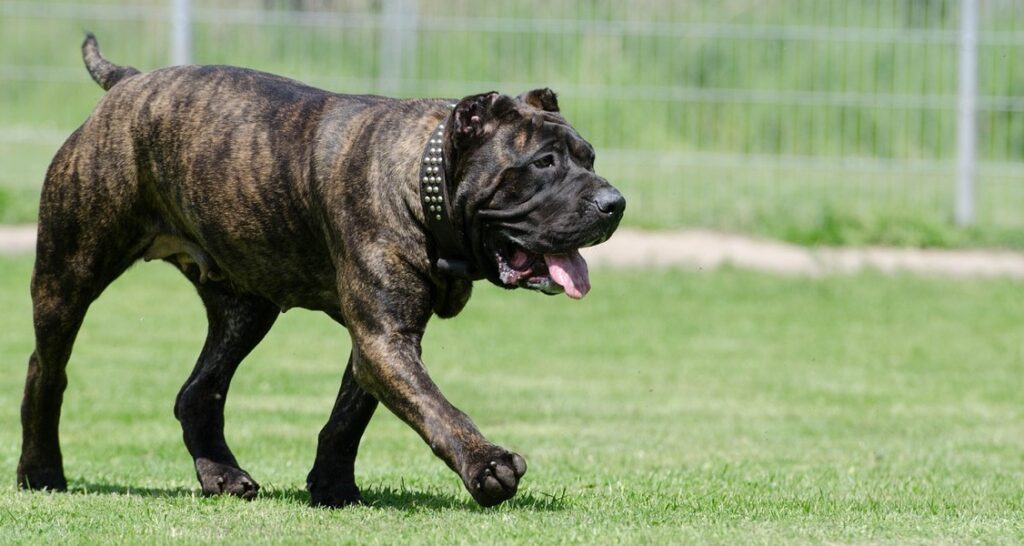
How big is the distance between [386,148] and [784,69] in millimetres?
11155

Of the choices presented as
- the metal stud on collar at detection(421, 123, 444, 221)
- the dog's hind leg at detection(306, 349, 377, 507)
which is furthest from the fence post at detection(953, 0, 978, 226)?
the metal stud on collar at detection(421, 123, 444, 221)

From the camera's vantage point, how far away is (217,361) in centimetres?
712

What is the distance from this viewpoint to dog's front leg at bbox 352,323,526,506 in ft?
18.0

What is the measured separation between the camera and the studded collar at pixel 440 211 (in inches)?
227

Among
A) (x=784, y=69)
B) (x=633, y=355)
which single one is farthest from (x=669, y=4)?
(x=633, y=355)

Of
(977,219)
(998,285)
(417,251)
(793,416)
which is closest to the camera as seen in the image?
(417,251)

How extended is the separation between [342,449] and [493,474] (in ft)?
4.22

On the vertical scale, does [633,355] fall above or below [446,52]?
below

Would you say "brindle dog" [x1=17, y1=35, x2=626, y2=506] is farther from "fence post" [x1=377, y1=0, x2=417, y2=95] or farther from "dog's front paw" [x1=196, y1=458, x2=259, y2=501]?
"fence post" [x1=377, y1=0, x2=417, y2=95]

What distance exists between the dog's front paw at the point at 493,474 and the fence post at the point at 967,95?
11.7 meters

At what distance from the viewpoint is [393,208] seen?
588cm

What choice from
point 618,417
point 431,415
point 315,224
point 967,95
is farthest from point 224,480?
point 967,95

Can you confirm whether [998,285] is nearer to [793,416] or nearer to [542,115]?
[793,416]

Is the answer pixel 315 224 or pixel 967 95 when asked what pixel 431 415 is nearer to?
pixel 315 224
